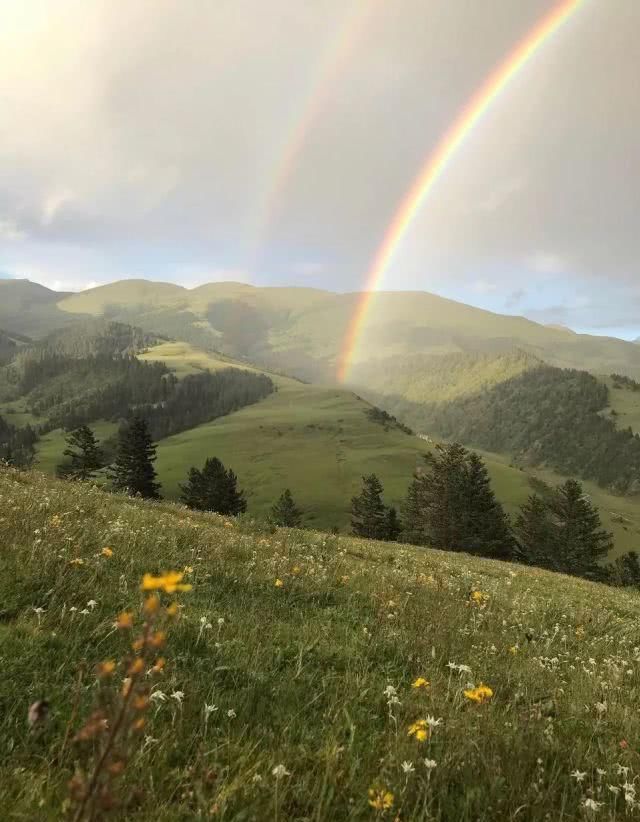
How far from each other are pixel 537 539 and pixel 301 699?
9439 centimetres

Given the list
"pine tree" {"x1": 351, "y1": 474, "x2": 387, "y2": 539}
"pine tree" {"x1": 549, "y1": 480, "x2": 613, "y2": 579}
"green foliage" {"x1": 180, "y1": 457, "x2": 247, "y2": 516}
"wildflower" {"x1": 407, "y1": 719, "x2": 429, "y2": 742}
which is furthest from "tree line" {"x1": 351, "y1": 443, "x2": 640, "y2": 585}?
"wildflower" {"x1": 407, "y1": 719, "x2": 429, "y2": 742}

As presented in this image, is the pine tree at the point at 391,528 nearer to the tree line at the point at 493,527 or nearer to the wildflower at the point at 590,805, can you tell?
the tree line at the point at 493,527

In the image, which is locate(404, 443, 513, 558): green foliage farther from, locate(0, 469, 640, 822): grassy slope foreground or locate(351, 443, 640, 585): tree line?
locate(0, 469, 640, 822): grassy slope foreground

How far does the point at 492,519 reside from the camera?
263 ft

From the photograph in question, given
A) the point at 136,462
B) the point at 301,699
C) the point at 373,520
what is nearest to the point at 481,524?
the point at 373,520

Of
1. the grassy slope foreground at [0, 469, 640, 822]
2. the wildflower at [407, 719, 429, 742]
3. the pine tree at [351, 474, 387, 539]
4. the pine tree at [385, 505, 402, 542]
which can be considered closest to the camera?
the grassy slope foreground at [0, 469, 640, 822]

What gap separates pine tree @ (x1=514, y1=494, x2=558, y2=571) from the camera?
276 ft

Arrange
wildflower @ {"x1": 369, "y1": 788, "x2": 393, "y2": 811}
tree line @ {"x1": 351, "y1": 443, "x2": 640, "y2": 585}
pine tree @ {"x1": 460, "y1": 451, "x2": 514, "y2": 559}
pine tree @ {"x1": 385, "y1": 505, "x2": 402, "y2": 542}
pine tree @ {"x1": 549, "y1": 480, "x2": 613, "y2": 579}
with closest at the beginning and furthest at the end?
wildflower @ {"x1": 369, "y1": 788, "x2": 393, "y2": 811}
pine tree @ {"x1": 460, "y1": 451, "x2": 514, "y2": 559}
tree line @ {"x1": 351, "y1": 443, "x2": 640, "y2": 585}
pine tree @ {"x1": 549, "y1": 480, "x2": 613, "y2": 579}
pine tree @ {"x1": 385, "y1": 505, "x2": 402, "y2": 542}

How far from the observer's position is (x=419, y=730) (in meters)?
3.50

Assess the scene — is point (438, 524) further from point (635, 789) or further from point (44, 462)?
point (44, 462)

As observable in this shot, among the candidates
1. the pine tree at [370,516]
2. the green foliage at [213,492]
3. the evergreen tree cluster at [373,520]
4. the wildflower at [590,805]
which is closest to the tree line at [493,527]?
the evergreen tree cluster at [373,520]

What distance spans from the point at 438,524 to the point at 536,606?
71.6m

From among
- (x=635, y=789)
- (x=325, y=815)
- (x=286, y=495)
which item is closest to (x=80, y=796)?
(x=325, y=815)

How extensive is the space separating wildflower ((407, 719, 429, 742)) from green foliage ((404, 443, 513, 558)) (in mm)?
76693
